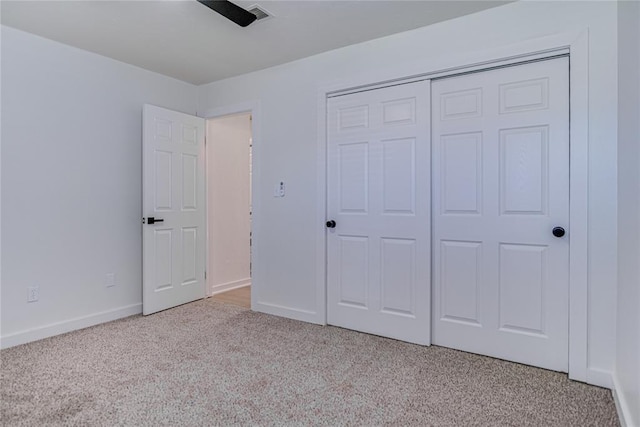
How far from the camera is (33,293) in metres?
2.79

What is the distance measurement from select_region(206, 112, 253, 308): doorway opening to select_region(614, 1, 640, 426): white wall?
2.99 metres

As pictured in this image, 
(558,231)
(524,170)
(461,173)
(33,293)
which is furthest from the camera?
(33,293)

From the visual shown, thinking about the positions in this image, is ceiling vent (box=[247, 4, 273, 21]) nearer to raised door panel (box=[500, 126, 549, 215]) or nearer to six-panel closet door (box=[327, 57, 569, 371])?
six-panel closet door (box=[327, 57, 569, 371])

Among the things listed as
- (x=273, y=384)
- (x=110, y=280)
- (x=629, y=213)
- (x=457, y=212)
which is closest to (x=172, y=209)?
(x=110, y=280)

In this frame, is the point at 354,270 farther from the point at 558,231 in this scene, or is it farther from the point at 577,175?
the point at 577,175

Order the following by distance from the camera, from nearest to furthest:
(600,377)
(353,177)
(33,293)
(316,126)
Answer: (600,377), (33,293), (353,177), (316,126)

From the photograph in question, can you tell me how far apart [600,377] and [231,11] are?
3054 mm

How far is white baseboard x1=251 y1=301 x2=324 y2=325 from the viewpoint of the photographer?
10.5 ft

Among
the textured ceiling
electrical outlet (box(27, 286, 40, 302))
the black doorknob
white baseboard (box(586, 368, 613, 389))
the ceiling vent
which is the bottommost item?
white baseboard (box(586, 368, 613, 389))

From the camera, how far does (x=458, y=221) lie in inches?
102

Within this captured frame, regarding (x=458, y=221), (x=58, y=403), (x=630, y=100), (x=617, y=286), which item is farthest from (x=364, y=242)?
(x=58, y=403)

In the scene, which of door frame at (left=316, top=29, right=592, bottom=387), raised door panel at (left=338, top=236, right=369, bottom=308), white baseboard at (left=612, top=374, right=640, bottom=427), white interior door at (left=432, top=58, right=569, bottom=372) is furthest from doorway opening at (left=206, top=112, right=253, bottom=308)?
white baseboard at (left=612, top=374, right=640, bottom=427)

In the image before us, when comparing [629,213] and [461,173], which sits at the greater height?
[461,173]

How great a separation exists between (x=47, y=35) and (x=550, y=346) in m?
4.12
